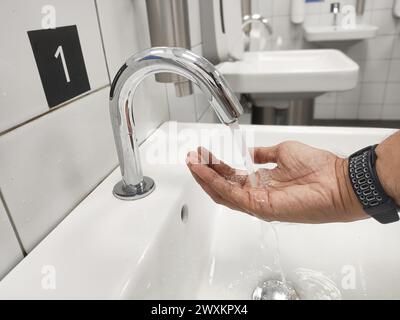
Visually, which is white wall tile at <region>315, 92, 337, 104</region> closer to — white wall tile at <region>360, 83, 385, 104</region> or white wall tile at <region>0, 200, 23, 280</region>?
white wall tile at <region>360, 83, 385, 104</region>

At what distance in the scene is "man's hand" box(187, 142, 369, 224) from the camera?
0.34 m

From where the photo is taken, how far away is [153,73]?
1.04 ft

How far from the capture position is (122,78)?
313mm

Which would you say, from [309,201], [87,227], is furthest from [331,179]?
[87,227]

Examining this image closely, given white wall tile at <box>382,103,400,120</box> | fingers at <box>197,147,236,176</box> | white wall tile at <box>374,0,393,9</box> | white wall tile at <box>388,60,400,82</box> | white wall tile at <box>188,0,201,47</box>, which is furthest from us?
white wall tile at <box>382,103,400,120</box>

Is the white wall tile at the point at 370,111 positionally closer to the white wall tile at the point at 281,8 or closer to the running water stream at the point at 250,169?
the white wall tile at the point at 281,8

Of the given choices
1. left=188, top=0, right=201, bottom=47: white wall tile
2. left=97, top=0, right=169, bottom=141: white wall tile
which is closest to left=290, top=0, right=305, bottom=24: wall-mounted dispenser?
left=188, top=0, right=201, bottom=47: white wall tile

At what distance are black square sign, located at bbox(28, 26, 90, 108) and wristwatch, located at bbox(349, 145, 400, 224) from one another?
0.33 meters

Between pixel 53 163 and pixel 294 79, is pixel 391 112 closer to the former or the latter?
pixel 294 79

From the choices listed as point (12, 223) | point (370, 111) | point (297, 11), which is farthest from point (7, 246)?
point (370, 111)

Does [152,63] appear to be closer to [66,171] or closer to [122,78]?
[122,78]

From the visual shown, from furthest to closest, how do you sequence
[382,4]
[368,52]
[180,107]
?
[368,52] → [382,4] → [180,107]

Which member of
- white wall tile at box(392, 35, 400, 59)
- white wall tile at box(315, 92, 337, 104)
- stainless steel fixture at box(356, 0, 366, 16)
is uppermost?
stainless steel fixture at box(356, 0, 366, 16)

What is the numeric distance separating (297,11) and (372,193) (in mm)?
1765
